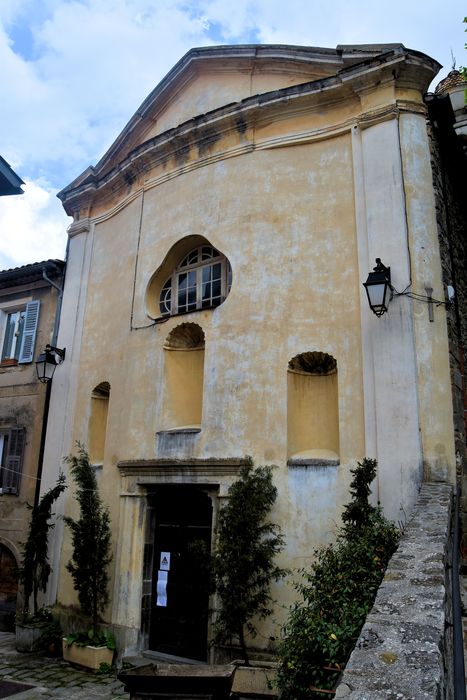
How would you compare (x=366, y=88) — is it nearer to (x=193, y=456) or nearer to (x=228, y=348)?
(x=228, y=348)

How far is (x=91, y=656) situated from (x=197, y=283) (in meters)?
6.15

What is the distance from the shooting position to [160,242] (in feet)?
33.7

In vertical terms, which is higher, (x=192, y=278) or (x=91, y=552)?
(x=192, y=278)

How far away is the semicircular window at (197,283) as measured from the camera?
384 inches

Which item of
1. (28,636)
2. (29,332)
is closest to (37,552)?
(28,636)

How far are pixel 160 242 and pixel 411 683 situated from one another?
341 inches

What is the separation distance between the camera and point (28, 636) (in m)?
9.67

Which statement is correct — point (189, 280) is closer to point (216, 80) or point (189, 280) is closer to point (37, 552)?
point (216, 80)

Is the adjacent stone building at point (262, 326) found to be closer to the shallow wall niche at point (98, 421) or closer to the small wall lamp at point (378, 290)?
the shallow wall niche at point (98, 421)

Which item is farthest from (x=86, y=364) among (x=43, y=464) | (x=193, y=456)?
(x=193, y=456)

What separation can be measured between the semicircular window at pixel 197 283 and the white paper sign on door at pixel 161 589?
426 cm

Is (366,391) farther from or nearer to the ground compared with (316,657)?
farther from the ground

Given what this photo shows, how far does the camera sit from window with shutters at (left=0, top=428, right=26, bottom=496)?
11.9 metres

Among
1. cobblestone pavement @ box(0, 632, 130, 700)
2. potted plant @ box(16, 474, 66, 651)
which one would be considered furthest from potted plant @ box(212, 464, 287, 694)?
potted plant @ box(16, 474, 66, 651)
